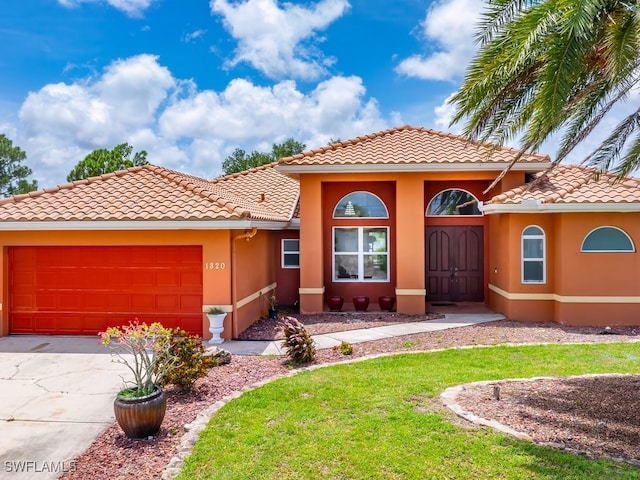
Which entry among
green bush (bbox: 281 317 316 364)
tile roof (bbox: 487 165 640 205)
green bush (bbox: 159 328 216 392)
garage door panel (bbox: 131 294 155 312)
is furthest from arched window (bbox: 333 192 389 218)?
green bush (bbox: 159 328 216 392)

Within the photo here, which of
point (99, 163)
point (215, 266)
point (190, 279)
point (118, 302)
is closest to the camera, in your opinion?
point (215, 266)

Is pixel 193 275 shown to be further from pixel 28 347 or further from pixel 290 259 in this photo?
pixel 290 259

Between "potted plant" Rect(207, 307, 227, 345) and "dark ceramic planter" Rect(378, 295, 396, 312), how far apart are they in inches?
221

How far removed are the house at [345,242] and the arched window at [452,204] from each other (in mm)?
36

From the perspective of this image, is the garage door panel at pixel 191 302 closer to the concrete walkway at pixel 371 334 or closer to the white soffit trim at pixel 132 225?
the concrete walkway at pixel 371 334

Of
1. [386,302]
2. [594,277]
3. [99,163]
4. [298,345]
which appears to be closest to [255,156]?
[99,163]

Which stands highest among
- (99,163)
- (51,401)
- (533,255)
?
(99,163)

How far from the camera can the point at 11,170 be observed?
126 ft

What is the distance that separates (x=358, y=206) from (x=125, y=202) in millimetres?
7263

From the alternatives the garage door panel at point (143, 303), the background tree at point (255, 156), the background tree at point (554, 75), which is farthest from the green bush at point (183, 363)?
the background tree at point (255, 156)

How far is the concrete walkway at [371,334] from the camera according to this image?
10.3m

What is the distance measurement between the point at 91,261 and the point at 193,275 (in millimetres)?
2742

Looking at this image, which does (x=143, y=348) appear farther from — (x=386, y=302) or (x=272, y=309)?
(x=386, y=302)

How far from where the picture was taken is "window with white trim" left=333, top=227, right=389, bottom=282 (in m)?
15.3
